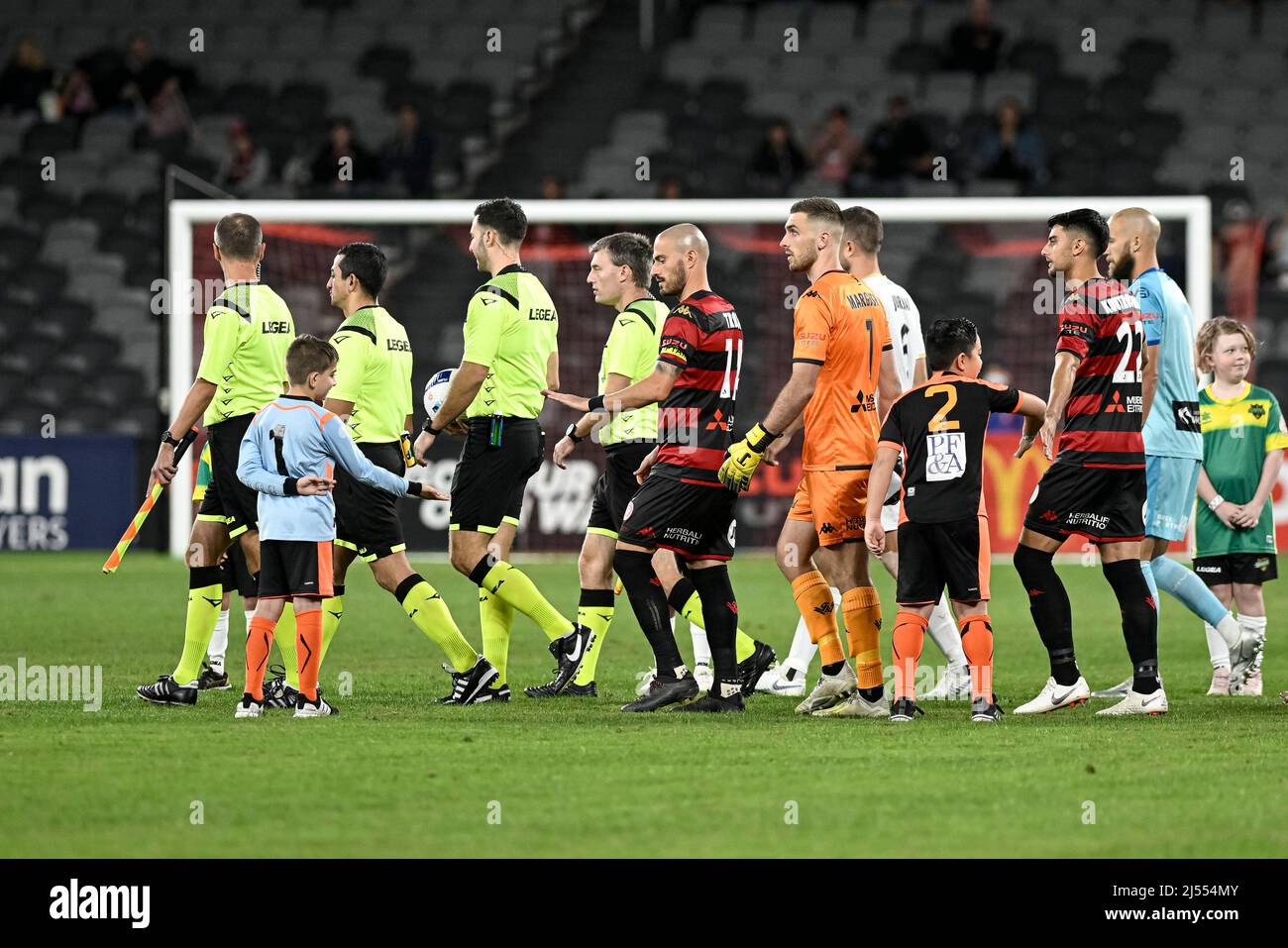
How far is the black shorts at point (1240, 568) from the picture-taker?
358 inches

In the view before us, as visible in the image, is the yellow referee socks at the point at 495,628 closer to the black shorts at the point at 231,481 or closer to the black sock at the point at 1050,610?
the black shorts at the point at 231,481

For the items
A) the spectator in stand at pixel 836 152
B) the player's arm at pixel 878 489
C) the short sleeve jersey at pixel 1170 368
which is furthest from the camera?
the spectator in stand at pixel 836 152

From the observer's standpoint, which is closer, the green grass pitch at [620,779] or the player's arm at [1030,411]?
the green grass pitch at [620,779]

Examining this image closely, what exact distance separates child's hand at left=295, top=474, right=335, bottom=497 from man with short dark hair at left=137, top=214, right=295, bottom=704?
712 millimetres

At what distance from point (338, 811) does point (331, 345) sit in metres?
2.94

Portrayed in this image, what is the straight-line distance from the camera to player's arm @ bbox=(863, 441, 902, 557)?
7125 millimetres

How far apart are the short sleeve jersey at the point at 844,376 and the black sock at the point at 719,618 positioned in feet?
2.11

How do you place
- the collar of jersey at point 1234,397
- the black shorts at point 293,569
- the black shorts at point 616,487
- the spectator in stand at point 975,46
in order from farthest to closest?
the spectator in stand at point 975,46 → the collar of jersey at point 1234,397 → the black shorts at point 616,487 → the black shorts at point 293,569

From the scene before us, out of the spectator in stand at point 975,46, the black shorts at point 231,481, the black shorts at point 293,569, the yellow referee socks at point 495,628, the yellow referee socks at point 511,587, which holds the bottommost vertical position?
the yellow referee socks at point 495,628

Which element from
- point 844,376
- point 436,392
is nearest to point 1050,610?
point 844,376

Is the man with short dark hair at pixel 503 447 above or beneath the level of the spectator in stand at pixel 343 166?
beneath

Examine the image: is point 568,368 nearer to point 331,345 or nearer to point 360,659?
point 360,659

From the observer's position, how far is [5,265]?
22469 mm

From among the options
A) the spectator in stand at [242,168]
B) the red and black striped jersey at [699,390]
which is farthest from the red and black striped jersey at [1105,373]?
the spectator in stand at [242,168]
